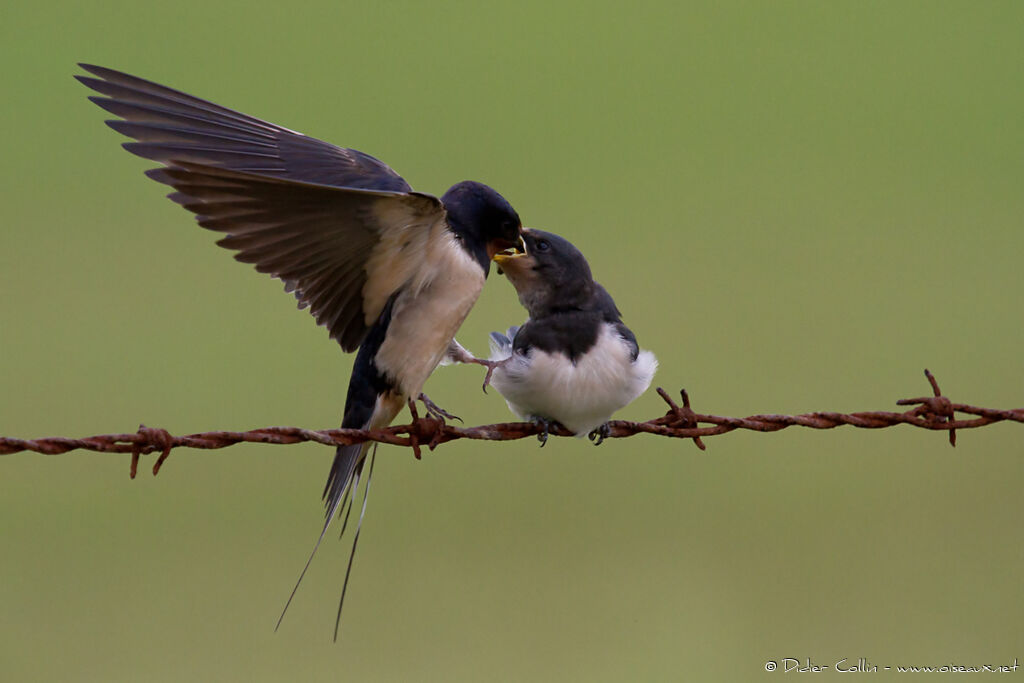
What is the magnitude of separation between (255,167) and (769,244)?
307 inches

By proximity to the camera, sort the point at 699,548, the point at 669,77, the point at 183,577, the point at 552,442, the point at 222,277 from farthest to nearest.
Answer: the point at 669,77, the point at 222,277, the point at 552,442, the point at 699,548, the point at 183,577

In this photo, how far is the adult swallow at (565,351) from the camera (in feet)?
11.2

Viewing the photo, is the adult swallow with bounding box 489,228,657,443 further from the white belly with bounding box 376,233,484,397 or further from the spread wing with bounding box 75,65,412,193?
the spread wing with bounding box 75,65,412,193

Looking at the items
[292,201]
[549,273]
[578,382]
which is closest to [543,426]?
[578,382]

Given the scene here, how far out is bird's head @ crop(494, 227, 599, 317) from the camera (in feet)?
11.5

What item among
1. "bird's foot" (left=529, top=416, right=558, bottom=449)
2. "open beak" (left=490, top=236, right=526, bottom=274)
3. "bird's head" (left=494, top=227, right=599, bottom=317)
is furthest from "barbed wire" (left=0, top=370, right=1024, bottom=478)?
"open beak" (left=490, top=236, right=526, bottom=274)

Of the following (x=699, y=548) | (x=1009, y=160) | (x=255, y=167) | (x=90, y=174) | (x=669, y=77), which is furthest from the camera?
(x=669, y=77)

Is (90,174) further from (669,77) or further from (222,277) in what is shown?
(669,77)

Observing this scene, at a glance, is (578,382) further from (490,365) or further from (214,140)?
(214,140)

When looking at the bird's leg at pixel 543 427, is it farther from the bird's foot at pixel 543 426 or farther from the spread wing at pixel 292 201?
the spread wing at pixel 292 201

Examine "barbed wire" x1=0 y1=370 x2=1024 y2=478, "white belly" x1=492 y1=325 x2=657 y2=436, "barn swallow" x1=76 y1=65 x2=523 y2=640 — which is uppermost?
"barn swallow" x1=76 y1=65 x2=523 y2=640

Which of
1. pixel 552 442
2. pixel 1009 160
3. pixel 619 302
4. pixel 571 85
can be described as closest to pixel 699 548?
pixel 552 442

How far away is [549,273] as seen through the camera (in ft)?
11.6

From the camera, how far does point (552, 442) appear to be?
290 inches
